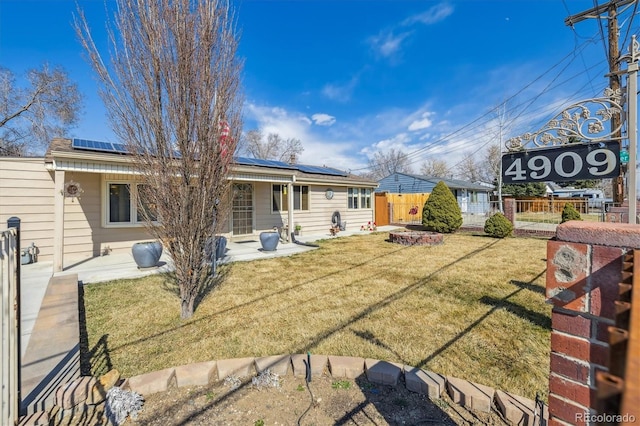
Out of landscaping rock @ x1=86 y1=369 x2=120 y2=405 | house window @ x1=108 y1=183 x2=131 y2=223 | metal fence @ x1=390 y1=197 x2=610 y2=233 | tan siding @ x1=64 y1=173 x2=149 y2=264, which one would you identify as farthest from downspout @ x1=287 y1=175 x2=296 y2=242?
metal fence @ x1=390 y1=197 x2=610 y2=233

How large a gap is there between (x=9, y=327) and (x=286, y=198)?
993 cm

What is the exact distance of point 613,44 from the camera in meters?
4.09

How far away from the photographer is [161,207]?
3.64m

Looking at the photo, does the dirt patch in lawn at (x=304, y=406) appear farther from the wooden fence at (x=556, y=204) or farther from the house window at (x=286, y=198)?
the wooden fence at (x=556, y=204)

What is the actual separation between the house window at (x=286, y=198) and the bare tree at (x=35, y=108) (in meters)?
16.3

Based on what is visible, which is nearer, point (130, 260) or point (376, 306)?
point (376, 306)

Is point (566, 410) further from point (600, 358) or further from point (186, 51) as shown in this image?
point (186, 51)

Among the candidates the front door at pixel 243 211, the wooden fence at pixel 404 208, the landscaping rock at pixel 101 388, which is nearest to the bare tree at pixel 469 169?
the wooden fence at pixel 404 208

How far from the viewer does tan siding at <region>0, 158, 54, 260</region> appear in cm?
636

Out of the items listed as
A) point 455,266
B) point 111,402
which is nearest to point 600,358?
point 111,402

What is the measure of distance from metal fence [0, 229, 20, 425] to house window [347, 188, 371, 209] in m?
12.9

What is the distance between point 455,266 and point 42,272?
9.11m

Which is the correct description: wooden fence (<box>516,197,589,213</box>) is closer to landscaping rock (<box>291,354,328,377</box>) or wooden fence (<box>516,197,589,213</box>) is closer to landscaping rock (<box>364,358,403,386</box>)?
landscaping rock (<box>364,358,403,386</box>)

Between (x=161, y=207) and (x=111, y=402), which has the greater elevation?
(x=161, y=207)
